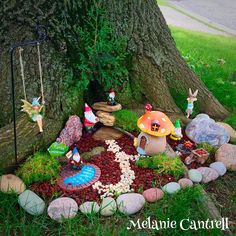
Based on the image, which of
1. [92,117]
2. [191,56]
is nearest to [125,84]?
[92,117]

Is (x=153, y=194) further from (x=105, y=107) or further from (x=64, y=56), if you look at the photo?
(x=64, y=56)

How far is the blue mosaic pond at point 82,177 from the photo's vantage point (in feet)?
11.2

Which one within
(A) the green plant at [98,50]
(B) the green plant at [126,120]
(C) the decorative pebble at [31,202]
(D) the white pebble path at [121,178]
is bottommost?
(C) the decorative pebble at [31,202]

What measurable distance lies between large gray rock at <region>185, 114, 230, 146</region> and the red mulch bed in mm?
226

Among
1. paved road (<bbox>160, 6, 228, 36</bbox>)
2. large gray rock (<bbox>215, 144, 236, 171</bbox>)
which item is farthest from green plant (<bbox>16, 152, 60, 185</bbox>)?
paved road (<bbox>160, 6, 228, 36</bbox>)

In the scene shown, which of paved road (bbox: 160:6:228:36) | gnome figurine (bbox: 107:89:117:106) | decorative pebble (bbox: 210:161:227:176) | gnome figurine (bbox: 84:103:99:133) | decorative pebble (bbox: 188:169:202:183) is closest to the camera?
decorative pebble (bbox: 188:169:202:183)

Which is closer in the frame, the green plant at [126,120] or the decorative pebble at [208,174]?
the decorative pebble at [208,174]

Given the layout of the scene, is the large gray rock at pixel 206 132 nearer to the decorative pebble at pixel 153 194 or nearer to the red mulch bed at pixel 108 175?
the red mulch bed at pixel 108 175

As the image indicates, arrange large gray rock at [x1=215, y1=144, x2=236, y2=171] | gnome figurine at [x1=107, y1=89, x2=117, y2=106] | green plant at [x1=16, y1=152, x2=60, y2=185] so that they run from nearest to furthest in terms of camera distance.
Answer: green plant at [x1=16, y1=152, x2=60, y2=185] → large gray rock at [x1=215, y1=144, x2=236, y2=171] → gnome figurine at [x1=107, y1=89, x2=117, y2=106]

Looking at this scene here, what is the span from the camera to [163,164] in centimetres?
360

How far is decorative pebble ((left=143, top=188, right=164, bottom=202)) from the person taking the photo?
3.29m

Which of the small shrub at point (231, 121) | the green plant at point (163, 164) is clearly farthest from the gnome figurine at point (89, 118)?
the small shrub at point (231, 121)

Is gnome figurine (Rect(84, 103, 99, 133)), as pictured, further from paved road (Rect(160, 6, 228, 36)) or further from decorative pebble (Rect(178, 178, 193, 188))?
paved road (Rect(160, 6, 228, 36))

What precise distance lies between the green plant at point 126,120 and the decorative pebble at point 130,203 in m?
0.99
